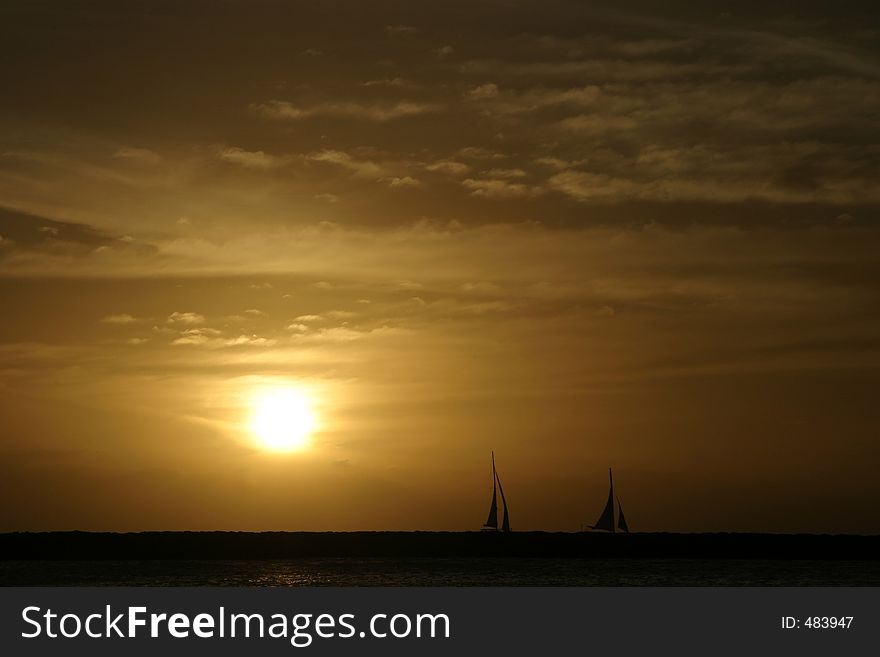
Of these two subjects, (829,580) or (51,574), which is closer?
(829,580)

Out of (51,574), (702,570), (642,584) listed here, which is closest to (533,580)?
(642,584)

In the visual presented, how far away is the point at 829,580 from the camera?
483 ft
